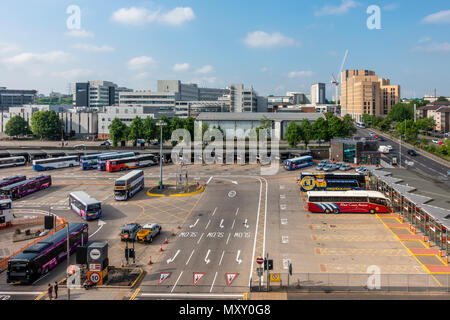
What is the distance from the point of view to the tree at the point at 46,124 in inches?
5005

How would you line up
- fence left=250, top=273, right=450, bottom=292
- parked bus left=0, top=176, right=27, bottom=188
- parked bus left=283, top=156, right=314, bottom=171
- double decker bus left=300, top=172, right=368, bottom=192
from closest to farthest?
fence left=250, top=273, right=450, bottom=292 < double decker bus left=300, top=172, right=368, bottom=192 < parked bus left=0, top=176, right=27, bottom=188 < parked bus left=283, top=156, right=314, bottom=171

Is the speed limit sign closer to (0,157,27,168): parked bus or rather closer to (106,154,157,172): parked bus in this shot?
(106,154,157,172): parked bus

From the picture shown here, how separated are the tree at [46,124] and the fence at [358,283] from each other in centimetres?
12304

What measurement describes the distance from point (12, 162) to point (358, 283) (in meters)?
81.5

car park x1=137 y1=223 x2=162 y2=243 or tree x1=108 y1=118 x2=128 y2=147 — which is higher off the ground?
tree x1=108 y1=118 x2=128 y2=147

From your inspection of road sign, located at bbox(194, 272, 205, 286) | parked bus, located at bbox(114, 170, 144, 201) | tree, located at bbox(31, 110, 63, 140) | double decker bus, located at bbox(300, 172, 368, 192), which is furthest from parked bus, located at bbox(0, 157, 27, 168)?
road sign, located at bbox(194, 272, 205, 286)

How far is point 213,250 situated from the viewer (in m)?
32.2

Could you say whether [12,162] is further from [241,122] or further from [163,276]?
[241,122]

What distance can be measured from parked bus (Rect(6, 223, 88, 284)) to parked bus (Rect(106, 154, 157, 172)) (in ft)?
137

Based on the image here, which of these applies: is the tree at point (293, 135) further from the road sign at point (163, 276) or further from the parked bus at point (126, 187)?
the road sign at point (163, 276)

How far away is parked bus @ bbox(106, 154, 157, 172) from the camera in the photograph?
73625mm

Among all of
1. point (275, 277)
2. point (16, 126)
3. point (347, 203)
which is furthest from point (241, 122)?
point (275, 277)
